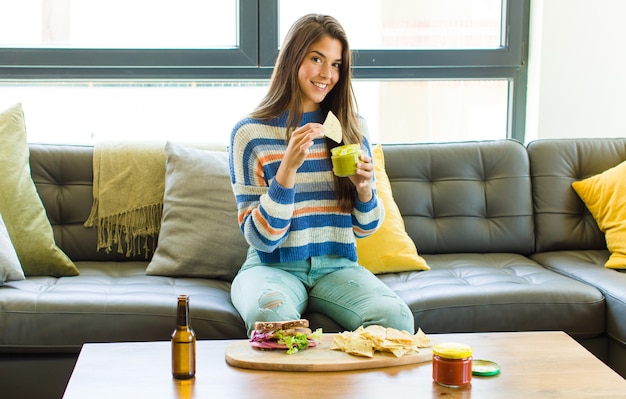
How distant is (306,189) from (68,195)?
1015 millimetres

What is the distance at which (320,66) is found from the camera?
2.42m

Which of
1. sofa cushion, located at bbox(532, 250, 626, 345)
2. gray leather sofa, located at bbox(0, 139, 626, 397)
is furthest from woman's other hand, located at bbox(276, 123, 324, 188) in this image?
sofa cushion, located at bbox(532, 250, 626, 345)

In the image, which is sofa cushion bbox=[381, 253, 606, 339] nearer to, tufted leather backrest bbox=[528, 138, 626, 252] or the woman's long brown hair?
the woman's long brown hair

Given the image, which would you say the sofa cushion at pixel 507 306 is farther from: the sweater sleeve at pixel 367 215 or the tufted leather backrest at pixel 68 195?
the tufted leather backrest at pixel 68 195

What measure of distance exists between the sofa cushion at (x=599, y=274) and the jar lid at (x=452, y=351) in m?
1.02

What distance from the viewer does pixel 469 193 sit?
10.2 ft

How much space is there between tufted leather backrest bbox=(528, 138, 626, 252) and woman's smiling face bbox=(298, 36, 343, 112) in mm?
1151

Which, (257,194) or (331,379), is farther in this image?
(257,194)

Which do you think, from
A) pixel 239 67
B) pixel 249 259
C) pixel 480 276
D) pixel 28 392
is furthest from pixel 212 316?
pixel 239 67

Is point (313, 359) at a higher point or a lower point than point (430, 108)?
lower

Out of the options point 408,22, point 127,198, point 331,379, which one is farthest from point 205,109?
point 331,379

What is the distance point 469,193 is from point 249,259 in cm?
106

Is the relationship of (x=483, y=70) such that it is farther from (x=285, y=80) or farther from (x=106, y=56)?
(x=106, y=56)

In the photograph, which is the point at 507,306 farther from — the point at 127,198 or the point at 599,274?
the point at 127,198
